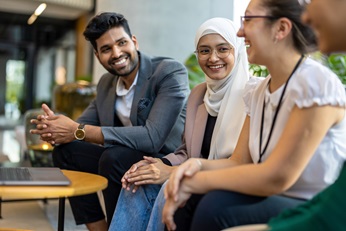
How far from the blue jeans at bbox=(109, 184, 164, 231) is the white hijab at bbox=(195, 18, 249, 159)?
321 mm

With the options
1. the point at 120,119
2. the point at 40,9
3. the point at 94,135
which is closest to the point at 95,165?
the point at 94,135

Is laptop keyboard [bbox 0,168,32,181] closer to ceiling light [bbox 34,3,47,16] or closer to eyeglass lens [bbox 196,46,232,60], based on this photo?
eyeglass lens [bbox 196,46,232,60]

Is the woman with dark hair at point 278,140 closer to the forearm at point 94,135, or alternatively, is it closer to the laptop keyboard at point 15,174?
the laptop keyboard at point 15,174

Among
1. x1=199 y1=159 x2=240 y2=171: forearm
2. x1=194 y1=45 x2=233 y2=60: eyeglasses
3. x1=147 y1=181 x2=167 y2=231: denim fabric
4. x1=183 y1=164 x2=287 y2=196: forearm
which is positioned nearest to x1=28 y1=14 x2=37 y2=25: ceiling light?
x1=194 y1=45 x2=233 y2=60: eyeglasses

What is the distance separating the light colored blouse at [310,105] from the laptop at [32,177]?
28.8 inches

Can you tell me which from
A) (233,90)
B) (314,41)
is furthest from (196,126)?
(314,41)

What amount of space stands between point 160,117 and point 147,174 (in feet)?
1.99

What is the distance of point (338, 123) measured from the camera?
1.75 m

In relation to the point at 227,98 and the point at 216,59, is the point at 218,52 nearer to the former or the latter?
the point at 216,59

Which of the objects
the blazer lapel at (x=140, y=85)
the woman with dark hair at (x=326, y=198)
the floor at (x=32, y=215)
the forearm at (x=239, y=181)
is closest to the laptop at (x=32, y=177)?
the forearm at (x=239, y=181)

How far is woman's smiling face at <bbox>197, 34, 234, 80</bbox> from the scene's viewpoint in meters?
2.69

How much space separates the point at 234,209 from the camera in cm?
168

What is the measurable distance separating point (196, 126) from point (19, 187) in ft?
3.15

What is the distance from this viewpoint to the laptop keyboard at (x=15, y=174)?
7.00 ft
